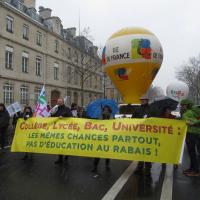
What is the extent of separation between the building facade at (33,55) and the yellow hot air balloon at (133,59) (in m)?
15.6

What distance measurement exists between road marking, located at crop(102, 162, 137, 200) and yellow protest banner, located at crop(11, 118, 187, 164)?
1.58ft

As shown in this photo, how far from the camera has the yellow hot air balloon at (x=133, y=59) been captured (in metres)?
17.6

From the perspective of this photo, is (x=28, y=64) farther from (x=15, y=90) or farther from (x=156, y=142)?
(x=156, y=142)

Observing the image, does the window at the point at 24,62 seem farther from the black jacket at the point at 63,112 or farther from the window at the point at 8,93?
the black jacket at the point at 63,112

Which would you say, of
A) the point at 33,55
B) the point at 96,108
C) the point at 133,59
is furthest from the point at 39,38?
the point at 96,108

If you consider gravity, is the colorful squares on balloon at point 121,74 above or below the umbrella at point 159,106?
above

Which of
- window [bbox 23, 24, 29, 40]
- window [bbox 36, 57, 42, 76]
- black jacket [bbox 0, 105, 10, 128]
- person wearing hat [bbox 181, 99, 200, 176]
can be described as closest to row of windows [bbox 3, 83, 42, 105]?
window [bbox 36, 57, 42, 76]

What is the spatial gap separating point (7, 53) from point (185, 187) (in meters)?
28.2

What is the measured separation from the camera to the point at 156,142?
757cm

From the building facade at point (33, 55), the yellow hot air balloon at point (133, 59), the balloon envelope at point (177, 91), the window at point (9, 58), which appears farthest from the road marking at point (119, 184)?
the window at point (9, 58)

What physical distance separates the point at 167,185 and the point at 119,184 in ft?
3.19

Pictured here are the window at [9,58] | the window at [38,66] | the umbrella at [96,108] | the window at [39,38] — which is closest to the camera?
the umbrella at [96,108]

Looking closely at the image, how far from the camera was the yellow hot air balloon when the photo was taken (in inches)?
691

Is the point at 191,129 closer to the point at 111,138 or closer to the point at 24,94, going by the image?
the point at 111,138
